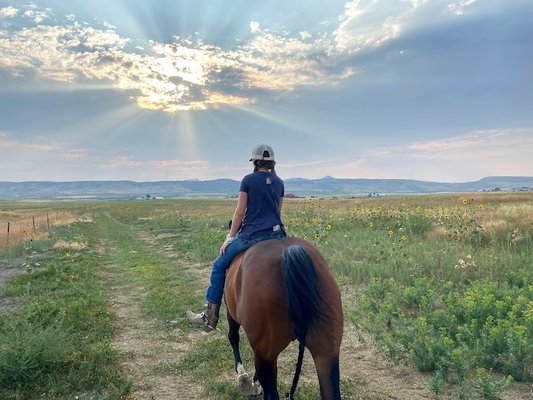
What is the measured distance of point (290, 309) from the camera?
3684mm

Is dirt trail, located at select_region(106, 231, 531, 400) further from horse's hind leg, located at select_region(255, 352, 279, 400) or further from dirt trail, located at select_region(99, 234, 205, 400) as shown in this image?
horse's hind leg, located at select_region(255, 352, 279, 400)

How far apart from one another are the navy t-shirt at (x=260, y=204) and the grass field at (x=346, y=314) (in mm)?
2324

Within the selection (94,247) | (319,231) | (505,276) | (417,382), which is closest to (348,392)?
(417,382)

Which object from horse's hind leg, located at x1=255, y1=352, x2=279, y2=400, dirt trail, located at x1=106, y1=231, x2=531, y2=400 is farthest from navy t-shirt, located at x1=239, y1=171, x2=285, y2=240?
dirt trail, located at x1=106, y1=231, x2=531, y2=400

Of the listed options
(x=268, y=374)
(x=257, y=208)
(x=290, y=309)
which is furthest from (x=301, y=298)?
(x=257, y=208)

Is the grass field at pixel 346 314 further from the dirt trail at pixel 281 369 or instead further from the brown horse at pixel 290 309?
the brown horse at pixel 290 309

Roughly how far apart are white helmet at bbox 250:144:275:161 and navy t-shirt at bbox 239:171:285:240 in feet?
0.69

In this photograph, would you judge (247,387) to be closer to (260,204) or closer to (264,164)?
(260,204)

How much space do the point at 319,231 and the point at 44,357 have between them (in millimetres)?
11332

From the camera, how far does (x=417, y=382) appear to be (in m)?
5.63

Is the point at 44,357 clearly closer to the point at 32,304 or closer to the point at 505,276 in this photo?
the point at 32,304

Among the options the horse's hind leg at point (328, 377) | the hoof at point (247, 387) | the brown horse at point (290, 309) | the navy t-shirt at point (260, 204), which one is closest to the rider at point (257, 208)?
the navy t-shirt at point (260, 204)

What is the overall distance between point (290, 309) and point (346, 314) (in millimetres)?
5343

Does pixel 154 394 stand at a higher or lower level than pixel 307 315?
lower
